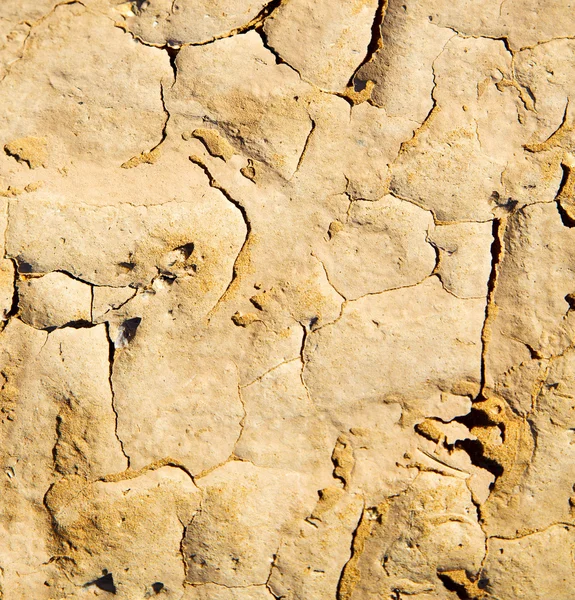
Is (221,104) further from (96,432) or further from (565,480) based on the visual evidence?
(565,480)

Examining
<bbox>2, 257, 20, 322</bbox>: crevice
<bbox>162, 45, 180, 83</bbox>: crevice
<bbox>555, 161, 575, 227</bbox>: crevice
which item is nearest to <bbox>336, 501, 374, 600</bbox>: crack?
<bbox>555, 161, 575, 227</bbox>: crevice

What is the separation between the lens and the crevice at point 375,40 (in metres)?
2.27

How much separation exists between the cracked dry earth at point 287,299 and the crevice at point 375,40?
0.04 ft

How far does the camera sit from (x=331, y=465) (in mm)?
2217

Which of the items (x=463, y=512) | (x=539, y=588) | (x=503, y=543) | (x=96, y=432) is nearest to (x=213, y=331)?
(x=96, y=432)

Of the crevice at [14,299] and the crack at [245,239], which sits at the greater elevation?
the crack at [245,239]

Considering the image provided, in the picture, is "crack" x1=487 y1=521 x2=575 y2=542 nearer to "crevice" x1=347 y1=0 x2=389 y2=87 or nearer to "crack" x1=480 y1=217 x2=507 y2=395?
"crack" x1=480 y1=217 x2=507 y2=395

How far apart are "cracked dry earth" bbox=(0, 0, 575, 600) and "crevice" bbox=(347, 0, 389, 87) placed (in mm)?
11

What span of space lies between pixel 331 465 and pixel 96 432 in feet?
3.02

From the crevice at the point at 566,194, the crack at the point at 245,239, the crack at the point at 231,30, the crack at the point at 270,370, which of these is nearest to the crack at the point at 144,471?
the crack at the point at 270,370

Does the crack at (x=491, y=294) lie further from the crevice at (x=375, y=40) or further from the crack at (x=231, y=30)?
the crack at (x=231, y=30)

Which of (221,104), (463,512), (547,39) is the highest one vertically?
(547,39)

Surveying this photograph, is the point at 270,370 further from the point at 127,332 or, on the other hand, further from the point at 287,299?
the point at 127,332

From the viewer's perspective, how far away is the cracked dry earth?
2.21m
